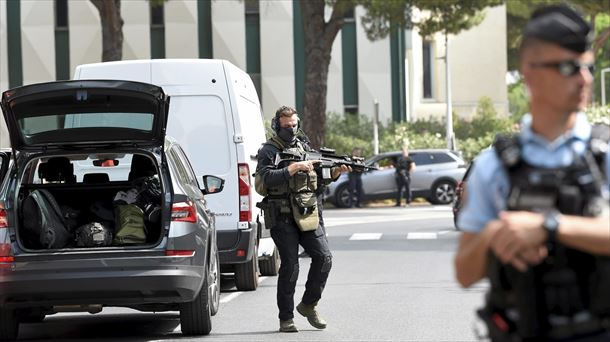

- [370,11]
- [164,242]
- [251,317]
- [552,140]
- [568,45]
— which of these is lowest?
[251,317]

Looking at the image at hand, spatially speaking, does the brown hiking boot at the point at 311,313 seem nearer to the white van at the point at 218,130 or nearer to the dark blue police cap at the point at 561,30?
the white van at the point at 218,130

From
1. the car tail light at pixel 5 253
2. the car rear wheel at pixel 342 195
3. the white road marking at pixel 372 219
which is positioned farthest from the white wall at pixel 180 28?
the car tail light at pixel 5 253

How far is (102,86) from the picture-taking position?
453 inches

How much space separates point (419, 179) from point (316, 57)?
440 cm

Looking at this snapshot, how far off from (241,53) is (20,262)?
1652 inches

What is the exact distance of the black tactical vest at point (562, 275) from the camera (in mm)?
4215

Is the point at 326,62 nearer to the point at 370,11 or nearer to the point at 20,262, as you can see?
the point at 370,11

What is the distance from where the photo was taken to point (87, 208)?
42.0 ft

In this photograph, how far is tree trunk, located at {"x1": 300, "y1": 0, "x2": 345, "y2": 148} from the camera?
4191 cm

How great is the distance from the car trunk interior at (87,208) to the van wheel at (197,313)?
564mm

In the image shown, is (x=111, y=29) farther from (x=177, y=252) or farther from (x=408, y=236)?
(x=177, y=252)

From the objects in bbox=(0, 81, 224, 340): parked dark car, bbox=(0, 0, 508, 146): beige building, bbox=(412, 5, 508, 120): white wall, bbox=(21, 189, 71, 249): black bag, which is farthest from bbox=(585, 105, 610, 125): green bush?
bbox=(21, 189, 71, 249): black bag

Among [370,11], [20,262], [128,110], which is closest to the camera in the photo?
[20,262]

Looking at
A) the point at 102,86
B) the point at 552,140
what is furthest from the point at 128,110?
the point at 552,140
